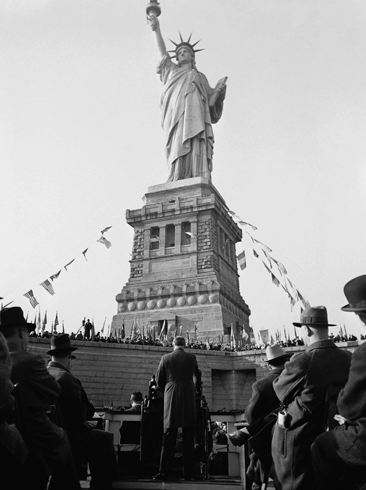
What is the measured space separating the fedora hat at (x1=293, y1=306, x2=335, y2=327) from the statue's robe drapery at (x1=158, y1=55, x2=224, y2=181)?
37909 millimetres

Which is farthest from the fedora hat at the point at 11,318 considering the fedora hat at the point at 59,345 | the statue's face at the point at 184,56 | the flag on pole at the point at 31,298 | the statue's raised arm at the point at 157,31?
the statue's raised arm at the point at 157,31

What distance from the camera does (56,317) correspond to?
101ft

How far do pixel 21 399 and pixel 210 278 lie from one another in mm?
31645

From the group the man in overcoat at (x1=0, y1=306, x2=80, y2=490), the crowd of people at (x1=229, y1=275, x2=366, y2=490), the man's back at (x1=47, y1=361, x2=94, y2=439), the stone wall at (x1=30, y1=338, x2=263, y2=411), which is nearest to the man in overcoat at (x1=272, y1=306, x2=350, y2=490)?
the crowd of people at (x1=229, y1=275, x2=366, y2=490)

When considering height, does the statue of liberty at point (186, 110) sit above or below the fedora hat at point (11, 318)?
above

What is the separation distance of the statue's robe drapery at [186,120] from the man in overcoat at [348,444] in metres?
39.3

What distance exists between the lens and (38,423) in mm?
4293

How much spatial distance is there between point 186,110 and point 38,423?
42.3 meters

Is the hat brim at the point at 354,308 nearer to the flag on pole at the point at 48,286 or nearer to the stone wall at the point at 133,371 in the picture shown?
the stone wall at the point at 133,371

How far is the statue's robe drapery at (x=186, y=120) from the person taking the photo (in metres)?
43.2

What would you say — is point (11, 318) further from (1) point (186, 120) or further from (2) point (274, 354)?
(1) point (186, 120)

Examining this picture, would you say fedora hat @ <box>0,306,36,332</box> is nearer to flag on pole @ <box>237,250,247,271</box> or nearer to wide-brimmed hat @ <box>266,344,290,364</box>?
wide-brimmed hat @ <box>266,344,290,364</box>

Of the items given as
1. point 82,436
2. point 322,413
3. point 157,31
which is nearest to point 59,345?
point 82,436

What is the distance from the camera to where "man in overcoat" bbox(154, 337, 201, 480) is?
292 inches
